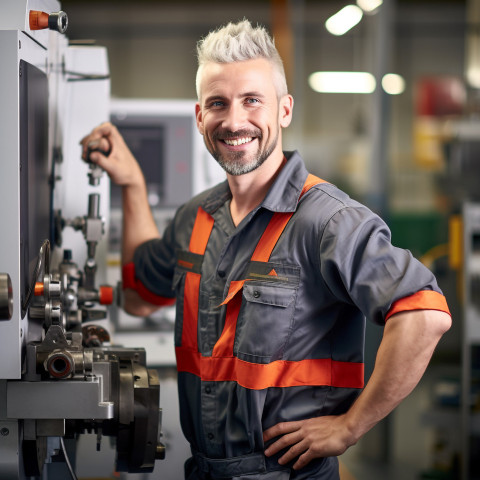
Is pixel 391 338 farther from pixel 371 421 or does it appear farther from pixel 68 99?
pixel 68 99

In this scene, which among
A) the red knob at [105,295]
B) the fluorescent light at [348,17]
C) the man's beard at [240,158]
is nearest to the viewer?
the man's beard at [240,158]

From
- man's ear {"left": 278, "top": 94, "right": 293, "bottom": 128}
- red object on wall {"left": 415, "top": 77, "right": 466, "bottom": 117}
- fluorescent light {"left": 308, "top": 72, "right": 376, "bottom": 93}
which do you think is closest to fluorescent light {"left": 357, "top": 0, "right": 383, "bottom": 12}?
→ man's ear {"left": 278, "top": 94, "right": 293, "bottom": 128}

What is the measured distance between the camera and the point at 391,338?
1.33m

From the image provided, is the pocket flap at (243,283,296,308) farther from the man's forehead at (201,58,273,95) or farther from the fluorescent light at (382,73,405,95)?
the fluorescent light at (382,73,405,95)

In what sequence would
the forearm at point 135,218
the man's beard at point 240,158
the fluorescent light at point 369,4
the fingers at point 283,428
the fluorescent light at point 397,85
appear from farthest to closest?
the fluorescent light at point 397,85 → the fluorescent light at point 369,4 → the forearm at point 135,218 → the man's beard at point 240,158 → the fingers at point 283,428

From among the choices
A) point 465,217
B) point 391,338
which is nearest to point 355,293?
point 391,338

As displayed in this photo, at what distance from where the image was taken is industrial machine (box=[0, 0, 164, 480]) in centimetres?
118

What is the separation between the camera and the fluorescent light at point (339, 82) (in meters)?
9.07

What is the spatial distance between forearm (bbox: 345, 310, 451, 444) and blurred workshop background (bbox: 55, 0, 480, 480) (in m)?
0.47

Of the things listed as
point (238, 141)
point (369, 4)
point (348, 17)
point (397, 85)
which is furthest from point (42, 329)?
point (397, 85)

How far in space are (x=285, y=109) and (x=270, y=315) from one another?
500 millimetres

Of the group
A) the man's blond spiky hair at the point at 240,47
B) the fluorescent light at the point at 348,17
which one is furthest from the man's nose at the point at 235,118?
the fluorescent light at the point at 348,17

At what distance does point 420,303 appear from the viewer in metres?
1.30

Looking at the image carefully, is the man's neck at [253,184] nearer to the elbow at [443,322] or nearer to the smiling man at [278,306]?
the smiling man at [278,306]
